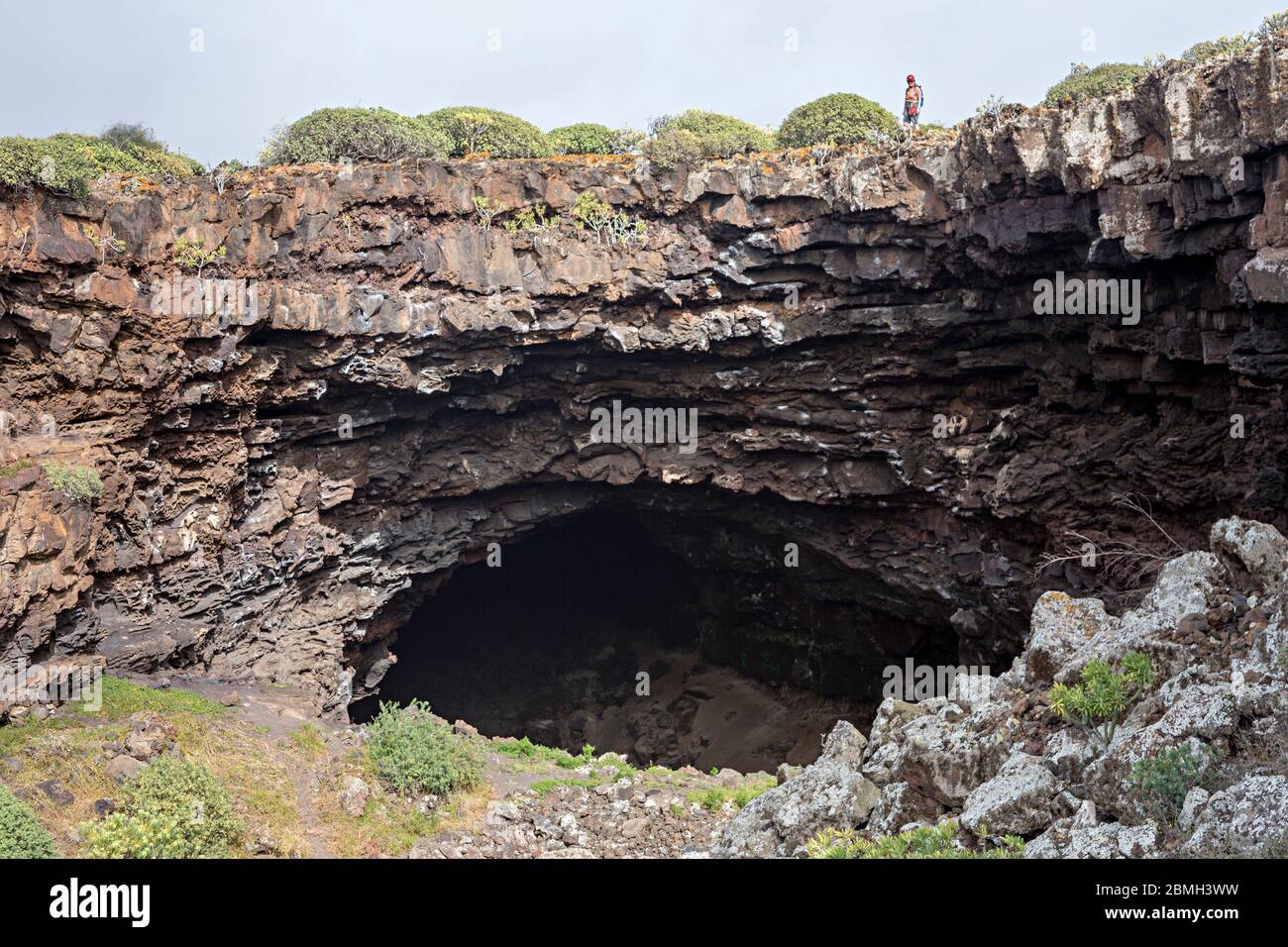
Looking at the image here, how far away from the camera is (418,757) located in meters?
16.8

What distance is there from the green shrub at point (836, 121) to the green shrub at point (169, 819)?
63.1ft

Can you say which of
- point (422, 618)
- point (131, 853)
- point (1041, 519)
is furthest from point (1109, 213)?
point (422, 618)

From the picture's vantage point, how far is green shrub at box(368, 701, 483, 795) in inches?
648

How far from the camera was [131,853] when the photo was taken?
500 inches

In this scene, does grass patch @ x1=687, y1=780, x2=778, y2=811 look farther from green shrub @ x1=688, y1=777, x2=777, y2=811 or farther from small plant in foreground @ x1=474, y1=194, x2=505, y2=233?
small plant in foreground @ x1=474, y1=194, x2=505, y2=233

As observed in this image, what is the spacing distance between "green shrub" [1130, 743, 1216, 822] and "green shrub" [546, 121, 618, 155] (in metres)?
22.7

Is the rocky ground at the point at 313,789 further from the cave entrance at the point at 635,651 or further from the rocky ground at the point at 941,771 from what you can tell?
the cave entrance at the point at 635,651

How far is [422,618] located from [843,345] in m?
14.0

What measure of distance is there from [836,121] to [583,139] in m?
6.95

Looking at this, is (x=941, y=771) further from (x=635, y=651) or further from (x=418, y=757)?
(x=635, y=651)

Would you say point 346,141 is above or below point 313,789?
above

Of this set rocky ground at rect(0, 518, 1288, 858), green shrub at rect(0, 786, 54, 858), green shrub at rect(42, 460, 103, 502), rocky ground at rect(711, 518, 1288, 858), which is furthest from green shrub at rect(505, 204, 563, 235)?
rocky ground at rect(711, 518, 1288, 858)

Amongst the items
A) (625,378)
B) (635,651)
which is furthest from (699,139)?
(635,651)
